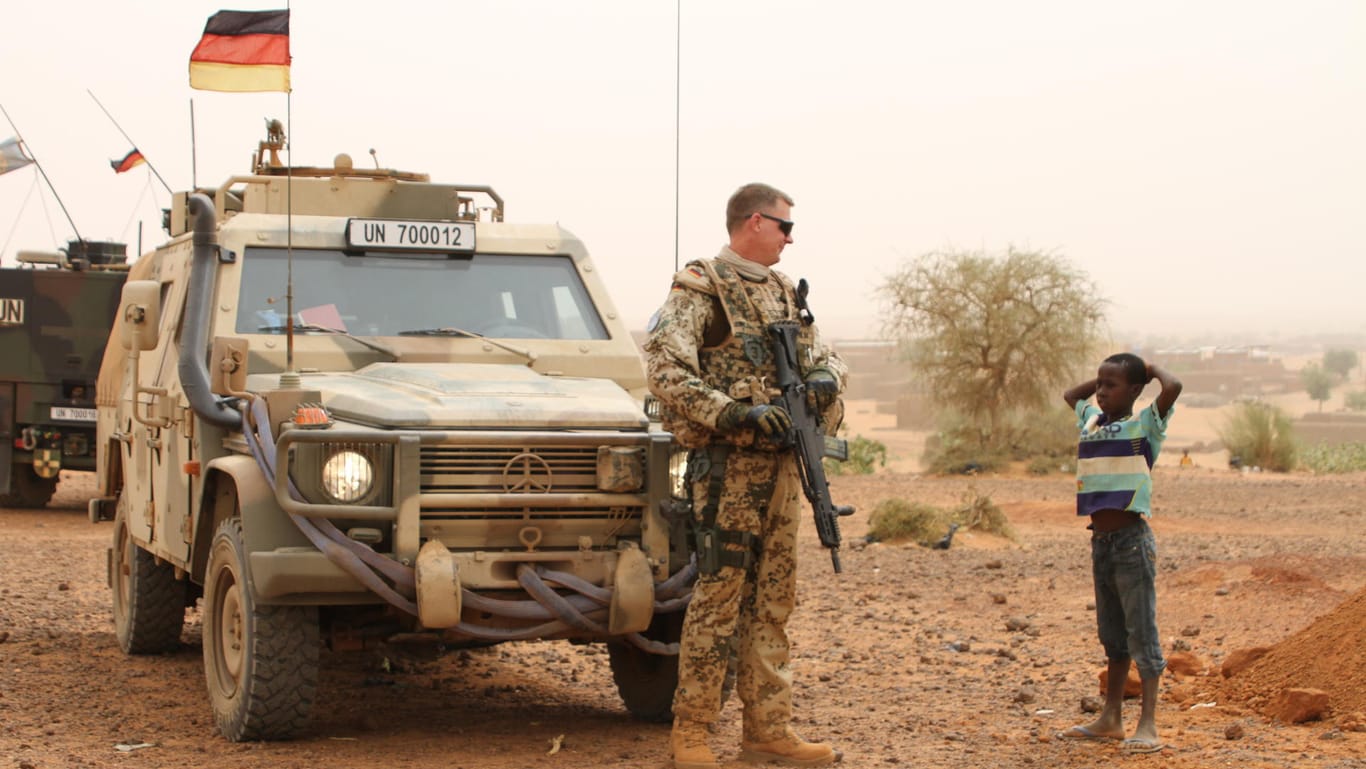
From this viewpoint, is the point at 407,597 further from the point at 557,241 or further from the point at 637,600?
the point at 557,241

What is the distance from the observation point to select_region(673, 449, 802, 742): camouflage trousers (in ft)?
18.0

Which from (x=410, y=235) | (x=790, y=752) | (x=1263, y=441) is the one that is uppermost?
(x=410, y=235)

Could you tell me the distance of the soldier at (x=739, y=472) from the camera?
18.0 feet

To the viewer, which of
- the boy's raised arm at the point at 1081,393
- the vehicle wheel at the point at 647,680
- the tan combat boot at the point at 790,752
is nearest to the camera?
the tan combat boot at the point at 790,752

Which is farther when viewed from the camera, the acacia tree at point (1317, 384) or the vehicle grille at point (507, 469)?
the acacia tree at point (1317, 384)

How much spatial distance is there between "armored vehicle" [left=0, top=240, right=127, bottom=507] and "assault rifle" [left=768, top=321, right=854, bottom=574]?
36.5ft

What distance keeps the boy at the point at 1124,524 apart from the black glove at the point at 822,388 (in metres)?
0.87

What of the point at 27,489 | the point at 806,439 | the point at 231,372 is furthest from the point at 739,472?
the point at 27,489

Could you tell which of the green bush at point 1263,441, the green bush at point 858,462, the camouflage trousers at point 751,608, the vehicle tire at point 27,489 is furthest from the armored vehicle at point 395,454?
the green bush at point 1263,441

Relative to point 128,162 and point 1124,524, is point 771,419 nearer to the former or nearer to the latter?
point 1124,524

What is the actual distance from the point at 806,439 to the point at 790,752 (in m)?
1.04

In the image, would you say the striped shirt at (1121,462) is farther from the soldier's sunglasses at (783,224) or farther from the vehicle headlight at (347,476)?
the vehicle headlight at (347,476)

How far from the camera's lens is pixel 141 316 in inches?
274

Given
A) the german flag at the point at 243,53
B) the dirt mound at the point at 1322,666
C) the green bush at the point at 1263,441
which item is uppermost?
the german flag at the point at 243,53
